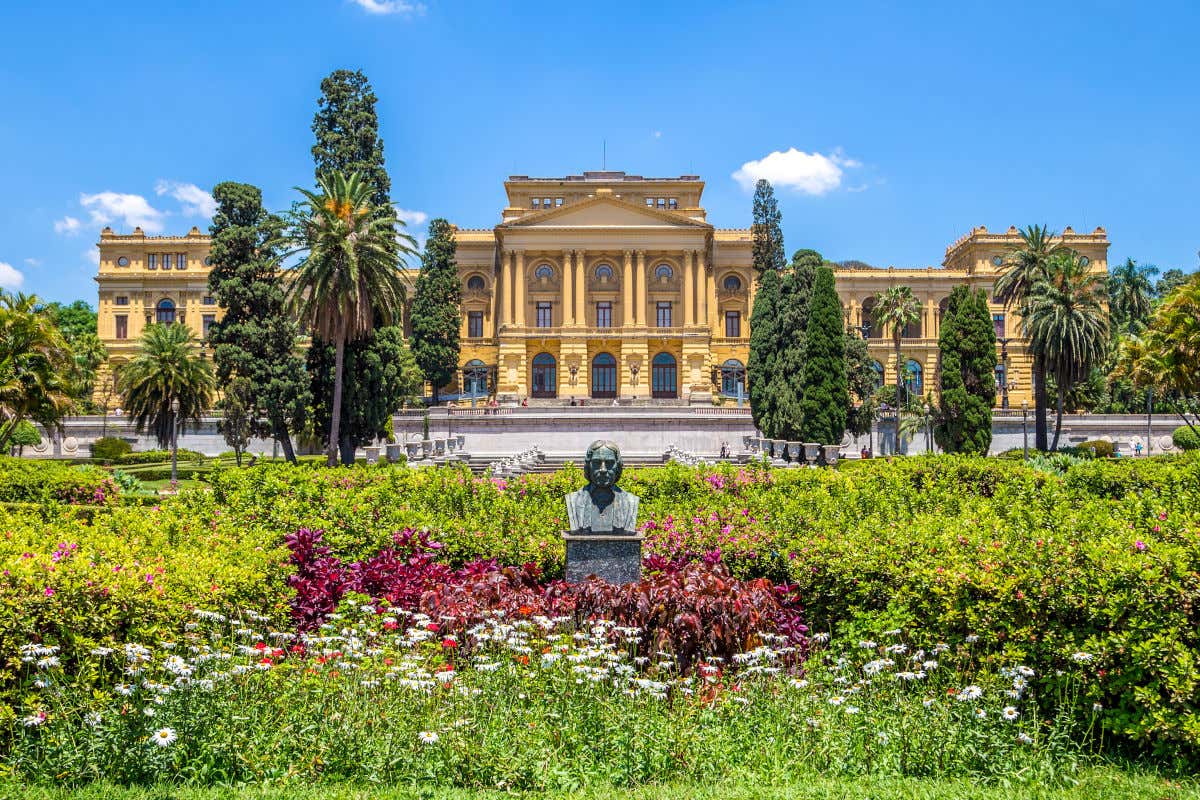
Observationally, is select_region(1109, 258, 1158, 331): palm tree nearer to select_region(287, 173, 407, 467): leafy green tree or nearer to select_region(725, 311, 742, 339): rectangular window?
select_region(725, 311, 742, 339): rectangular window

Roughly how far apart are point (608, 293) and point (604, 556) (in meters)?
58.4

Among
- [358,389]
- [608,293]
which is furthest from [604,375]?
[358,389]

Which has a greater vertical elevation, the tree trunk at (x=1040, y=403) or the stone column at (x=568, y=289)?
the stone column at (x=568, y=289)

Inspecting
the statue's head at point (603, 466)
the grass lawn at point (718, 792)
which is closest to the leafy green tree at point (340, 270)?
the statue's head at point (603, 466)

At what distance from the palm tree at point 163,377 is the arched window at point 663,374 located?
113 ft

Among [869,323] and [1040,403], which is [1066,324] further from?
[869,323]

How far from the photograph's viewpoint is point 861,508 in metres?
13.9

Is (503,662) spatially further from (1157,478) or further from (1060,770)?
(1157,478)

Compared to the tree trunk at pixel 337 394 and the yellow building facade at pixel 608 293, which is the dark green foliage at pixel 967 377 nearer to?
the yellow building facade at pixel 608 293

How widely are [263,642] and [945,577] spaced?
6.08 meters

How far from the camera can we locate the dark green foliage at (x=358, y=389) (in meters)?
34.2

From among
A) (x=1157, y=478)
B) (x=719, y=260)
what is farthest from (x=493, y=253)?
(x=1157, y=478)

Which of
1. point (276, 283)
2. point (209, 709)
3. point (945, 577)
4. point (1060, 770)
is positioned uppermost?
point (276, 283)

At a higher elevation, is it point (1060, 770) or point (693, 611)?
point (693, 611)
